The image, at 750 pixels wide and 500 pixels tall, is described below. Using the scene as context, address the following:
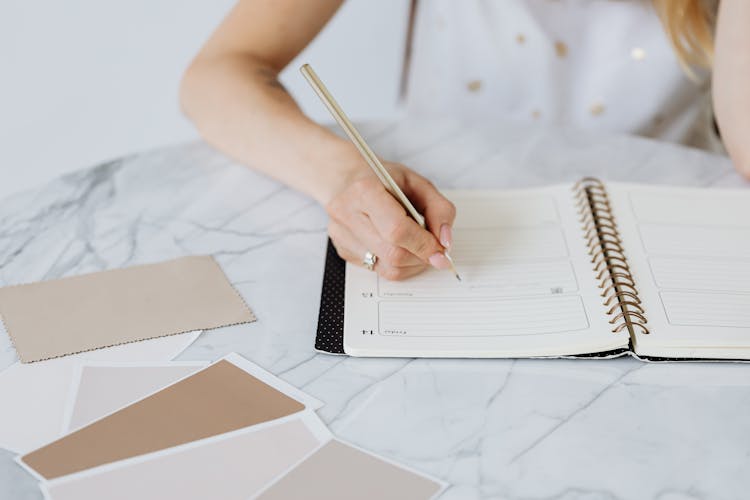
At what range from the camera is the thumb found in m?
0.79

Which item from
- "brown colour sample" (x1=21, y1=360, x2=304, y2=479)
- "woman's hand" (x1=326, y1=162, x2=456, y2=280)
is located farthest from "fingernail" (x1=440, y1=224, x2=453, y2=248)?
"brown colour sample" (x1=21, y1=360, x2=304, y2=479)

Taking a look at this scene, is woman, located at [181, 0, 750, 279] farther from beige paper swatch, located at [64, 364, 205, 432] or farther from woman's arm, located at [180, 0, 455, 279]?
beige paper swatch, located at [64, 364, 205, 432]

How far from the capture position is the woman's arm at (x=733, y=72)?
108 cm

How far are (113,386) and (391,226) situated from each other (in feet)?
0.88

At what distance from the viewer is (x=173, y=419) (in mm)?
650

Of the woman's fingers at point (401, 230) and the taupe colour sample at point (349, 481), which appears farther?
the woman's fingers at point (401, 230)

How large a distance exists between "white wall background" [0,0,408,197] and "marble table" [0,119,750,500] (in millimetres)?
1016

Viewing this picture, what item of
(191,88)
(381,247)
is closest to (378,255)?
(381,247)

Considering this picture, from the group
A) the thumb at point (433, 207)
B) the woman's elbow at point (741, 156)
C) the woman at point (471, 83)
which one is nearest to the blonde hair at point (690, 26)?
the woman at point (471, 83)

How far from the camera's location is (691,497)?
0.60 metres

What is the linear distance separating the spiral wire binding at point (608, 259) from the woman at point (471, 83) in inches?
5.7

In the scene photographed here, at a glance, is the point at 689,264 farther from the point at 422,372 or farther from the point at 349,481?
the point at 349,481

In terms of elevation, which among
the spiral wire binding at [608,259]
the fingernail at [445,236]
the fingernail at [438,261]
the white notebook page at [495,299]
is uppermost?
the fingernail at [445,236]

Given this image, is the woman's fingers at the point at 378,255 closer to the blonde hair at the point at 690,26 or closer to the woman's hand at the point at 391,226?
the woman's hand at the point at 391,226
